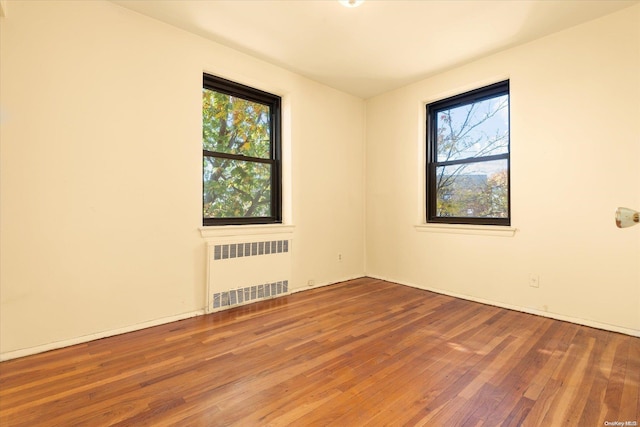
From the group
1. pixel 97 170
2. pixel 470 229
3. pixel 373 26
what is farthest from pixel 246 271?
pixel 373 26

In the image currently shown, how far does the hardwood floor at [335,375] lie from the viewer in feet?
5.09

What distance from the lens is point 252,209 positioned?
3.62 meters

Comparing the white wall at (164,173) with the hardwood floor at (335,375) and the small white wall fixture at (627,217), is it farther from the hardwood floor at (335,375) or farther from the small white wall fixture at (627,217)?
the small white wall fixture at (627,217)

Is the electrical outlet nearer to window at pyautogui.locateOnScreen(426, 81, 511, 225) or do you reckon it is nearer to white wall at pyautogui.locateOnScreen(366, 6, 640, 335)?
white wall at pyautogui.locateOnScreen(366, 6, 640, 335)

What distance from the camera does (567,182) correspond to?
9.39 feet

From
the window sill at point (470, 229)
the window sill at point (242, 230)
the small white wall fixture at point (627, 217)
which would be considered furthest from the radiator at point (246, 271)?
the small white wall fixture at point (627, 217)

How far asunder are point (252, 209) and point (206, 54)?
5.45 ft

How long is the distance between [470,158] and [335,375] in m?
2.97

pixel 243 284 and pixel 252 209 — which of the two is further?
pixel 252 209

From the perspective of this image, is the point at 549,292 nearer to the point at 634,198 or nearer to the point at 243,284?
the point at 634,198

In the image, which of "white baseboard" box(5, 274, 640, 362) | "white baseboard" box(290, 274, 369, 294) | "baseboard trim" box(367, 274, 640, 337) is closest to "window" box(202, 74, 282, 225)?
"white baseboard" box(290, 274, 369, 294)

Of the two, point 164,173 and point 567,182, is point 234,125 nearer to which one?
point 164,173

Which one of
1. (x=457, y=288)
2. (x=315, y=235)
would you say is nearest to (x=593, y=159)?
(x=457, y=288)

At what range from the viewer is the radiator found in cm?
306
